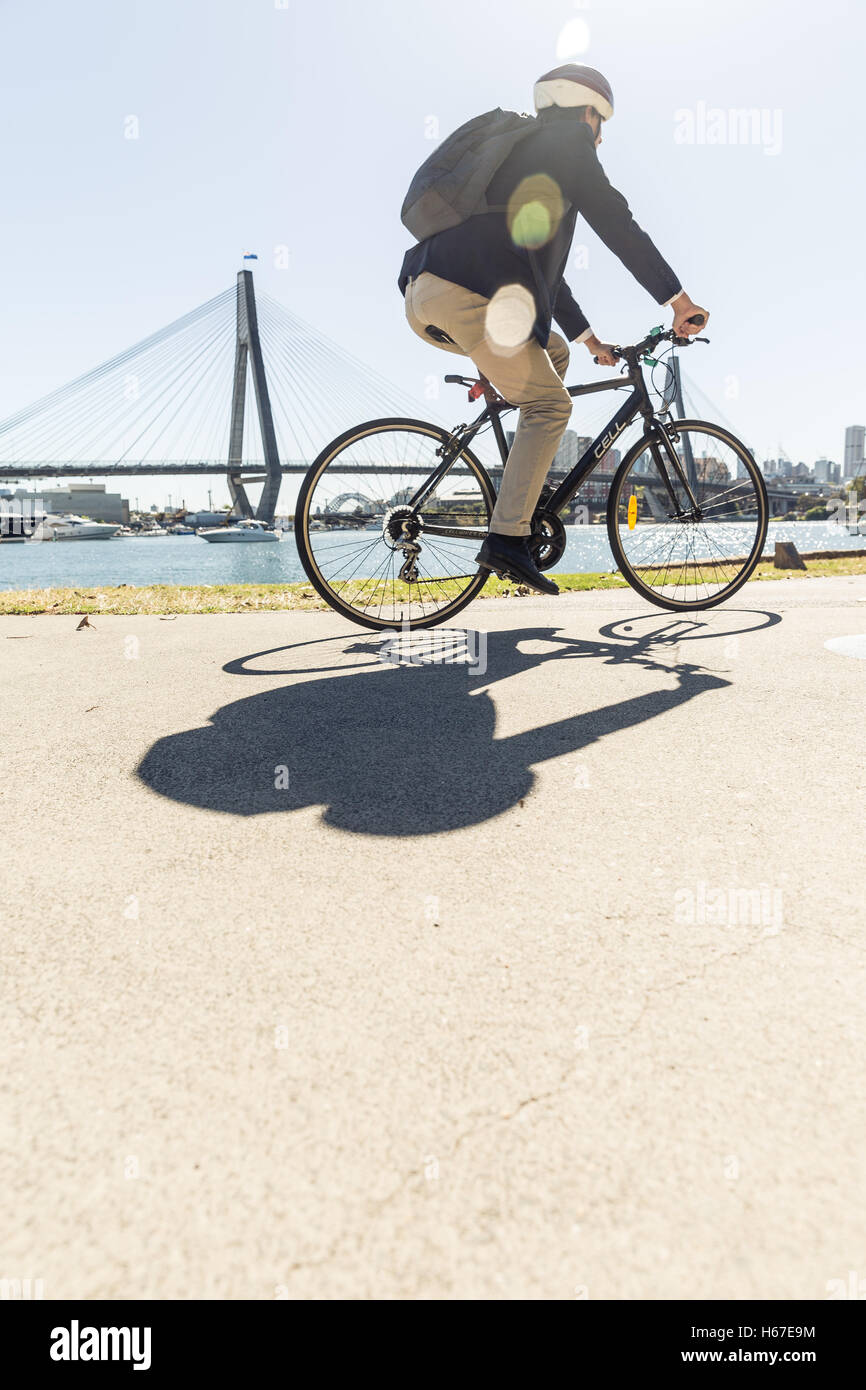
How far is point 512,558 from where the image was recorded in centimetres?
321

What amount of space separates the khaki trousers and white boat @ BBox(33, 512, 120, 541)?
6876 cm

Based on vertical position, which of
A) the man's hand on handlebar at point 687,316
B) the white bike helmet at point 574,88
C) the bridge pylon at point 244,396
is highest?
the bridge pylon at point 244,396

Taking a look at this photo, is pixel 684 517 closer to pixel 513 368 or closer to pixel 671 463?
pixel 671 463

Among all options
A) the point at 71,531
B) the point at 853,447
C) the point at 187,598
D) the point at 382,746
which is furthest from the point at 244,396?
the point at 853,447

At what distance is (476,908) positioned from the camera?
3.95ft

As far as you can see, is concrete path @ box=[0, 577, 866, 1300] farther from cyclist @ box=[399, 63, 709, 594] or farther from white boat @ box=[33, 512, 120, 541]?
white boat @ box=[33, 512, 120, 541]

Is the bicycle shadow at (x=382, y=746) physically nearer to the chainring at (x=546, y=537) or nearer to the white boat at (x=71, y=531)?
the chainring at (x=546, y=537)

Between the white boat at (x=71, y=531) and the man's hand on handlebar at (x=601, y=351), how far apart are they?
68.4 m

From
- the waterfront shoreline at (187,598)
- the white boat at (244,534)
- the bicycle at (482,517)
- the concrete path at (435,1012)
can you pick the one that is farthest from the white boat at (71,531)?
the concrete path at (435,1012)

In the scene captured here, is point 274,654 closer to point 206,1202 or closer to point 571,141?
point 571,141

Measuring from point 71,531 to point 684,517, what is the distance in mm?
70617

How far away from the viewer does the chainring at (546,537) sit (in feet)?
11.2

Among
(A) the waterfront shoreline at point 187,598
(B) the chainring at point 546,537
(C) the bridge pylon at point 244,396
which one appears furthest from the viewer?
(C) the bridge pylon at point 244,396
